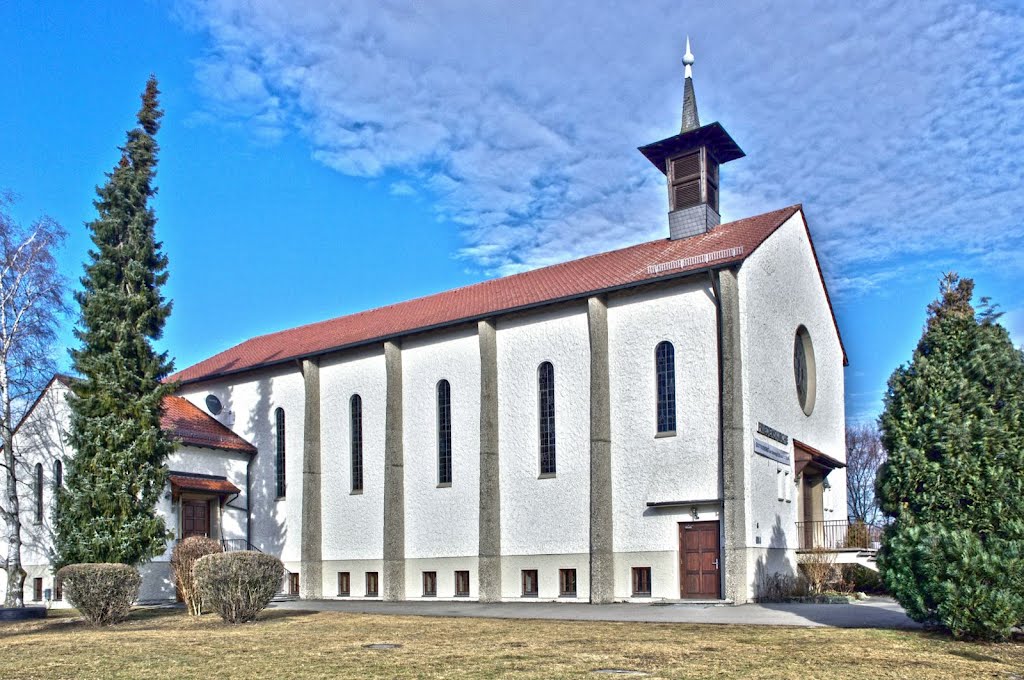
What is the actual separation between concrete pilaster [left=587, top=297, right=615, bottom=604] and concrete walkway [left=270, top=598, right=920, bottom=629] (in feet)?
2.97

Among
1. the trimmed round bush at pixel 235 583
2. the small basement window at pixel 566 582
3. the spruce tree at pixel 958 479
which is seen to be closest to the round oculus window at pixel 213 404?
the small basement window at pixel 566 582

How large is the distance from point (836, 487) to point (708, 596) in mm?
10337

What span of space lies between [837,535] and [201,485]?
21623 mm

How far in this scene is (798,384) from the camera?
29.2 metres

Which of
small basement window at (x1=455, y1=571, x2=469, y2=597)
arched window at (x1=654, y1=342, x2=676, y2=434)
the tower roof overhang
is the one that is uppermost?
the tower roof overhang

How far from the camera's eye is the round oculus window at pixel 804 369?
29.3 metres

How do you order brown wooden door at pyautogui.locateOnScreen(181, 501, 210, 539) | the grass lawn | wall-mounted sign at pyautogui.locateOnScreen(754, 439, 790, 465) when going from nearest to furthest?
the grass lawn, wall-mounted sign at pyautogui.locateOnScreen(754, 439, 790, 465), brown wooden door at pyautogui.locateOnScreen(181, 501, 210, 539)

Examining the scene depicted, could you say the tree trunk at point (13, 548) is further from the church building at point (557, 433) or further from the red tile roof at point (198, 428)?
the red tile roof at point (198, 428)

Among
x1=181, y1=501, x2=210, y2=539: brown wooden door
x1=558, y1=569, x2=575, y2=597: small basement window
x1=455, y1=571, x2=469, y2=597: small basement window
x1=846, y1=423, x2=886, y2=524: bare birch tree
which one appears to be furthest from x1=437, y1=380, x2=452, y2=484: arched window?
x1=846, y1=423, x2=886, y2=524: bare birch tree

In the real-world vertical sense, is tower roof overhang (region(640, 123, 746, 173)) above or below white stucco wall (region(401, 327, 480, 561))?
above

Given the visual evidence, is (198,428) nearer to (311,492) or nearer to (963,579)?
(311,492)

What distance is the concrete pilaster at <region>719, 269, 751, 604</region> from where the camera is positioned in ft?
75.2

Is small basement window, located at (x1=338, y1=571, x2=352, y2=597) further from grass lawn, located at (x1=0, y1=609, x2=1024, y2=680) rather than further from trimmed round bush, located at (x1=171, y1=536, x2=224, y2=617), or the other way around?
grass lawn, located at (x1=0, y1=609, x2=1024, y2=680)

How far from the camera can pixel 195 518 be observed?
32656 millimetres
